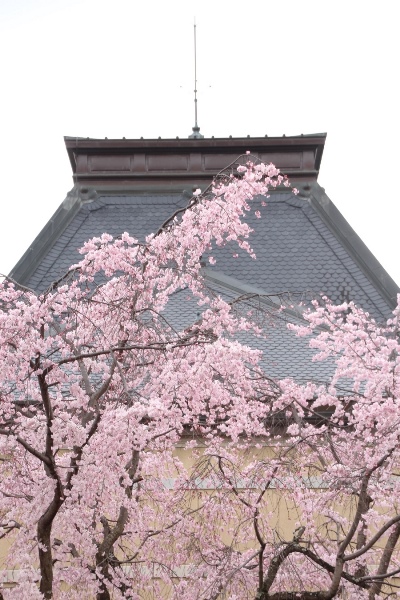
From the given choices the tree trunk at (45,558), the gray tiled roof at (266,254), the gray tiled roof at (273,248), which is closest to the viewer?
the tree trunk at (45,558)

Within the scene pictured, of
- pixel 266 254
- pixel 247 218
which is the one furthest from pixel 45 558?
pixel 247 218

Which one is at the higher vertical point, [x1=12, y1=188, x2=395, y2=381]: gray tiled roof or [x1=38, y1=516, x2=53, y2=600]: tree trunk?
[x1=12, y1=188, x2=395, y2=381]: gray tiled roof

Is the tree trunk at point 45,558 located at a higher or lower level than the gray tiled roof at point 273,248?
lower

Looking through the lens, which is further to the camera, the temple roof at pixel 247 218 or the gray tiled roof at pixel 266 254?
the temple roof at pixel 247 218

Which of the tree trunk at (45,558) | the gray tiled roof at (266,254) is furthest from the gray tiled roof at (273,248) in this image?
the tree trunk at (45,558)

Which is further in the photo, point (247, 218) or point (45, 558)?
point (247, 218)

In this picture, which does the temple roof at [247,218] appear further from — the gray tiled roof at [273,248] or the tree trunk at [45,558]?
the tree trunk at [45,558]

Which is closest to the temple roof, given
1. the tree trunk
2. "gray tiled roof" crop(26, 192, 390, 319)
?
"gray tiled roof" crop(26, 192, 390, 319)

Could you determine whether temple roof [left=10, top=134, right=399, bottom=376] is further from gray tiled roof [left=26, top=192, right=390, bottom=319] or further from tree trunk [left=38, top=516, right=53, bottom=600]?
tree trunk [left=38, top=516, right=53, bottom=600]

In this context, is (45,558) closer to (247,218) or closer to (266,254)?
(266,254)

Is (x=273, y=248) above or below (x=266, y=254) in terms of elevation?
above

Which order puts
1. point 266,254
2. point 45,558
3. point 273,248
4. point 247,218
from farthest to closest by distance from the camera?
1. point 247,218
2. point 273,248
3. point 266,254
4. point 45,558

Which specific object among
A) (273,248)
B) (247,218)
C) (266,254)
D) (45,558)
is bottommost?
(45,558)

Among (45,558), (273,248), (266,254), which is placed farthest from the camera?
(273,248)
